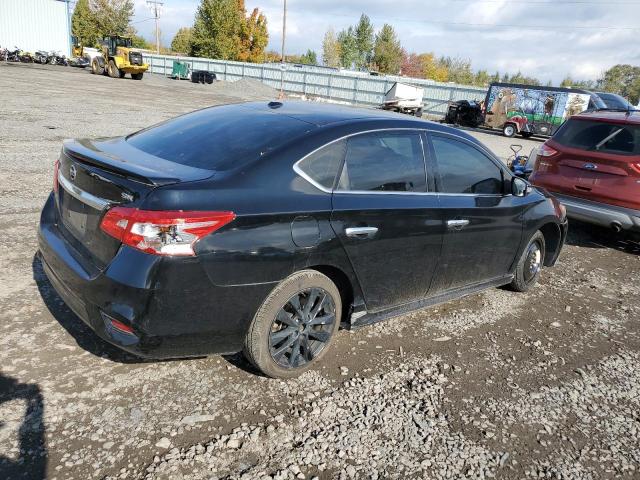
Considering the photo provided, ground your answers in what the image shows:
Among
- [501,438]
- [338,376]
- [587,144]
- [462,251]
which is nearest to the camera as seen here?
[501,438]

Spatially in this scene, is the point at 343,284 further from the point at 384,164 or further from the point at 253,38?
the point at 253,38

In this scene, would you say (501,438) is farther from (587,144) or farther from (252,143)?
(587,144)

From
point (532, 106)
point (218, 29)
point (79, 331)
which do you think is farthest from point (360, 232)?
point (218, 29)

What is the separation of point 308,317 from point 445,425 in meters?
1.03

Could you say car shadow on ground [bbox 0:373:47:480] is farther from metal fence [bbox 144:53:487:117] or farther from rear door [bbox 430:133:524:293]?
metal fence [bbox 144:53:487:117]

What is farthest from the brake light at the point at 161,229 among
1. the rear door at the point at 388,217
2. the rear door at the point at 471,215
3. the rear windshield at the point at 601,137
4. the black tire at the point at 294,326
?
the rear windshield at the point at 601,137

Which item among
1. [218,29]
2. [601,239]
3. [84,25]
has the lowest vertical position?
[601,239]

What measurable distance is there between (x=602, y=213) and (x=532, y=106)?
22.2 meters

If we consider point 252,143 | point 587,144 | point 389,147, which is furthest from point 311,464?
point 587,144

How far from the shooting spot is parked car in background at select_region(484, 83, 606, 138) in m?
24.7

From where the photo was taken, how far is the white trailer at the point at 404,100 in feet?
104

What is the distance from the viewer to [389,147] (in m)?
3.52

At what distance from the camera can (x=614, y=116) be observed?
→ 6773 millimetres

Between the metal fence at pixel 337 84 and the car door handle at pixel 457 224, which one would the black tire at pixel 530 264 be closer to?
the car door handle at pixel 457 224
